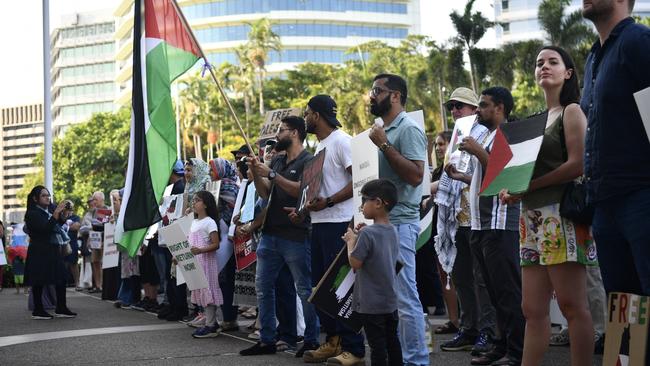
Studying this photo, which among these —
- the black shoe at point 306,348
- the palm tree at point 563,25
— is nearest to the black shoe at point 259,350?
the black shoe at point 306,348

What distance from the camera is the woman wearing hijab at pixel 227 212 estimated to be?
34.1ft

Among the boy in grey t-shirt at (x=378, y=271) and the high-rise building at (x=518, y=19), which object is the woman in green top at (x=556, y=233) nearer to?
the boy in grey t-shirt at (x=378, y=271)

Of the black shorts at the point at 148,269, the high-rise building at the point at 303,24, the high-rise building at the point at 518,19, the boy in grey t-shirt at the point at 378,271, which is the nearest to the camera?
the boy in grey t-shirt at the point at 378,271

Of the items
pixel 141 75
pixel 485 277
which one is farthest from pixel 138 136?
pixel 485 277

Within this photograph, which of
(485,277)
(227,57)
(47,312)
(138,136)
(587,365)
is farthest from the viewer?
(227,57)

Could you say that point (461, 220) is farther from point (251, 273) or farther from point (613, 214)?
point (613, 214)

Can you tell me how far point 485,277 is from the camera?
7035mm

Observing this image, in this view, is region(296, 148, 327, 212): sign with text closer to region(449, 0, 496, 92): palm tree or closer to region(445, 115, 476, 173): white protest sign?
region(445, 115, 476, 173): white protest sign

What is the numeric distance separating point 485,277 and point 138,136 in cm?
458

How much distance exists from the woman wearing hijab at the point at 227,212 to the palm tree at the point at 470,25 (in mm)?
42229

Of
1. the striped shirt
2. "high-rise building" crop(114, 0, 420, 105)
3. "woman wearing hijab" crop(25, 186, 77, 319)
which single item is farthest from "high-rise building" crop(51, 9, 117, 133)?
the striped shirt

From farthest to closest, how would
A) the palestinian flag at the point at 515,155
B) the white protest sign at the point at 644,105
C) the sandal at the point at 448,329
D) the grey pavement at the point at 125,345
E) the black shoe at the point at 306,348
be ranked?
the sandal at the point at 448,329 → the black shoe at the point at 306,348 → the grey pavement at the point at 125,345 → the palestinian flag at the point at 515,155 → the white protest sign at the point at 644,105

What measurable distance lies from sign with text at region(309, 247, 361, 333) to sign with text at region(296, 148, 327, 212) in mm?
898

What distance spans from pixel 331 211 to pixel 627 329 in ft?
12.3
